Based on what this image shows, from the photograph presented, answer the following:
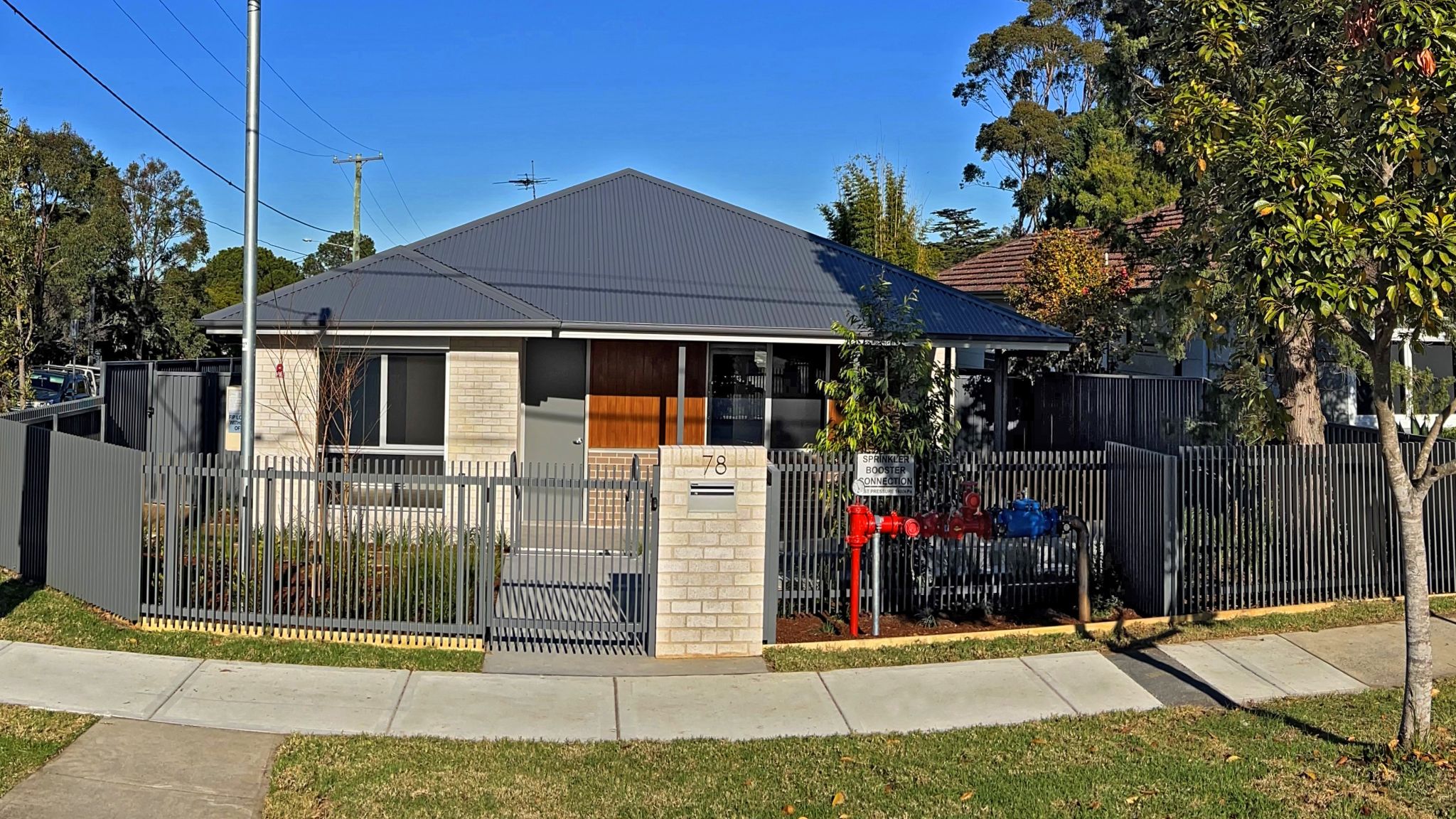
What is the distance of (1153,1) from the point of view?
13.7m

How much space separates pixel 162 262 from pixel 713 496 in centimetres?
3897

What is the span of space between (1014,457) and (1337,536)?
305cm

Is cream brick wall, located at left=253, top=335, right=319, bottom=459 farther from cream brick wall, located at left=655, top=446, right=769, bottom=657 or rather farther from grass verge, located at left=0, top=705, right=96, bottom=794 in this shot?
grass verge, located at left=0, top=705, right=96, bottom=794

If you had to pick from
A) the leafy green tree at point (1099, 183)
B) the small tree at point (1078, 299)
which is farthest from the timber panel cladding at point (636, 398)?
the leafy green tree at point (1099, 183)

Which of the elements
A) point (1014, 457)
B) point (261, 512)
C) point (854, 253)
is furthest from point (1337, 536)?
point (261, 512)

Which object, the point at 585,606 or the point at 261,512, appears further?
the point at 261,512

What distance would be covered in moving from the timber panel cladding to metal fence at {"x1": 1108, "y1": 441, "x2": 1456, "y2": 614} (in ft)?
19.2

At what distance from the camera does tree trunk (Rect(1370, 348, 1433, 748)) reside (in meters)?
6.75

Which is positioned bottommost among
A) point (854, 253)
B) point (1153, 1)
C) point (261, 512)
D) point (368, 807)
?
point (368, 807)

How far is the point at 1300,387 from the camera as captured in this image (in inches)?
488

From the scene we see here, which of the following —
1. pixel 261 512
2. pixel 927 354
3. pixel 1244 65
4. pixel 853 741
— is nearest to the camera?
pixel 853 741

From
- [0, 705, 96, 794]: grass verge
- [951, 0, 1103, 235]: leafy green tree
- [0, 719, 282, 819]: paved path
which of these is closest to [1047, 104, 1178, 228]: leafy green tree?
[951, 0, 1103, 235]: leafy green tree

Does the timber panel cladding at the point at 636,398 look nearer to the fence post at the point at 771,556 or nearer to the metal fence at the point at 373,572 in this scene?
the metal fence at the point at 373,572

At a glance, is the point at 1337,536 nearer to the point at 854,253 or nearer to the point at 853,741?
the point at 853,741
